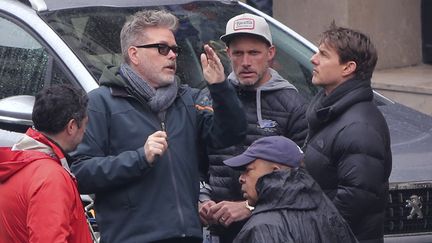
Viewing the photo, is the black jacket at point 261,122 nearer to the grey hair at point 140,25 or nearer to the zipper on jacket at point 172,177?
the zipper on jacket at point 172,177

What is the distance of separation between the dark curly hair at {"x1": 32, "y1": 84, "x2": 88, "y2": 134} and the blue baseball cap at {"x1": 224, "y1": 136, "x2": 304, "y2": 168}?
2.31ft

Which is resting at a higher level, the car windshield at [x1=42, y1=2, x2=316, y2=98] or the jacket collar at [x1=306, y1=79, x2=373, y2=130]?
the car windshield at [x1=42, y1=2, x2=316, y2=98]

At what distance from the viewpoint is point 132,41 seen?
5.16 meters

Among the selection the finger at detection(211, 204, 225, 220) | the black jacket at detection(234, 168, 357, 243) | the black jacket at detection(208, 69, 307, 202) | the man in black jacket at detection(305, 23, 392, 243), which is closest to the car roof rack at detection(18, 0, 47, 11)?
the black jacket at detection(208, 69, 307, 202)

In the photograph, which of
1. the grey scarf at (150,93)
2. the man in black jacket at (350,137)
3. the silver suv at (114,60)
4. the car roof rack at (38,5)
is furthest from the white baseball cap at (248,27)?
the car roof rack at (38,5)

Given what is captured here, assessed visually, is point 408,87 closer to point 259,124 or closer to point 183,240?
point 259,124

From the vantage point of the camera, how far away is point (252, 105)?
18.5 ft

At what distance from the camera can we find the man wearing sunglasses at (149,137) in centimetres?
496

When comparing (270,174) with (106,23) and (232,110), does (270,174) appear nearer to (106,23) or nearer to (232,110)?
(232,110)

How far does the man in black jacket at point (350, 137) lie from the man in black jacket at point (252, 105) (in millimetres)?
260

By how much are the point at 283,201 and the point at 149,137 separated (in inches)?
30.5

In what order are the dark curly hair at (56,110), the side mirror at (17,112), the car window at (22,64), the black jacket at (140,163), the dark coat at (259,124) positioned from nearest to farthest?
1. the dark curly hair at (56,110)
2. the black jacket at (140,163)
3. the dark coat at (259,124)
4. the side mirror at (17,112)
5. the car window at (22,64)

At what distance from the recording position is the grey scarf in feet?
16.7

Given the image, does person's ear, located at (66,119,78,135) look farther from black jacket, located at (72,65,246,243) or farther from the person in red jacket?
black jacket, located at (72,65,246,243)
